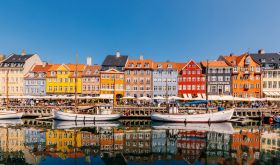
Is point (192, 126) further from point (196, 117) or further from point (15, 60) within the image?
point (15, 60)

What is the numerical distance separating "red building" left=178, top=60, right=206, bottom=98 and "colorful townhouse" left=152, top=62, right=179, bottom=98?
1589 millimetres

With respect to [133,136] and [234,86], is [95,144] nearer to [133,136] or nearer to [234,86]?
[133,136]

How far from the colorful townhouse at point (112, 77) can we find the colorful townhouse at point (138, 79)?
1324 millimetres

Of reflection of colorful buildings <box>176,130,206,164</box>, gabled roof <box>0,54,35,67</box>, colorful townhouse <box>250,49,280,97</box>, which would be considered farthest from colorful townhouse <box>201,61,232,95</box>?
gabled roof <box>0,54,35,67</box>

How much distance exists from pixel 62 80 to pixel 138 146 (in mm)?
47764

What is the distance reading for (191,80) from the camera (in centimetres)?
7081

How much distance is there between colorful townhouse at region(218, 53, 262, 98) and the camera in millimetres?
68875

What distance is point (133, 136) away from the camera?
34625 millimetres

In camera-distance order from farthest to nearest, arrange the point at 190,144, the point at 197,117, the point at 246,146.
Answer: the point at 197,117 < the point at 190,144 < the point at 246,146

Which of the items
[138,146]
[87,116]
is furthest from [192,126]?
[87,116]

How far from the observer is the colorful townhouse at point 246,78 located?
6888 centimetres

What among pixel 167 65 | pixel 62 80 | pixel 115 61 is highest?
pixel 115 61

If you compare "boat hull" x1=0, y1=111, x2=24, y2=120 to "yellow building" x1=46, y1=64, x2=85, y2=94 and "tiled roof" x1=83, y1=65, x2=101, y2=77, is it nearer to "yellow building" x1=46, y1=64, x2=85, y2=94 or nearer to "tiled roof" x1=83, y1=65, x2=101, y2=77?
"yellow building" x1=46, y1=64, x2=85, y2=94

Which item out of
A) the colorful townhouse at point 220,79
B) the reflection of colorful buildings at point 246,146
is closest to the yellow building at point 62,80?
the colorful townhouse at point 220,79
